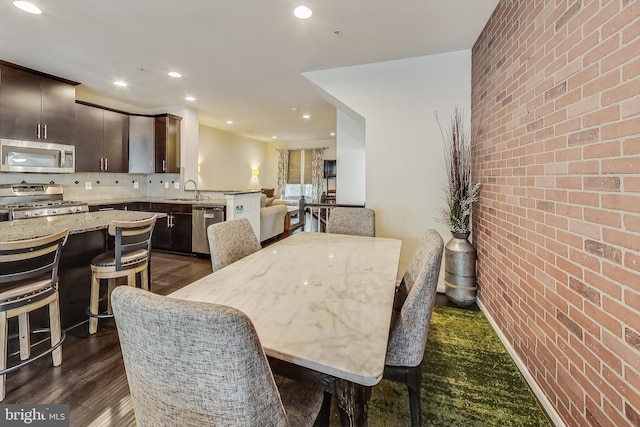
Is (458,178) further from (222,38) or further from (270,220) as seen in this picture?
(270,220)

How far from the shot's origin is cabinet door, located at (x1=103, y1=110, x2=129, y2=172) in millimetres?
4555

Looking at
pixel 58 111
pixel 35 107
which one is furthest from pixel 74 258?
pixel 58 111

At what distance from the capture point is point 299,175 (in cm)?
998

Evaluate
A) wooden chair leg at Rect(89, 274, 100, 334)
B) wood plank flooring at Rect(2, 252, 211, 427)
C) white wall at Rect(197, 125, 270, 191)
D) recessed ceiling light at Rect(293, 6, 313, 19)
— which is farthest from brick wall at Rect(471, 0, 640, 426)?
white wall at Rect(197, 125, 270, 191)

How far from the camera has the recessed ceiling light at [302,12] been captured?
7.32 ft

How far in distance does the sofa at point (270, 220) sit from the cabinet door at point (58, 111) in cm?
288

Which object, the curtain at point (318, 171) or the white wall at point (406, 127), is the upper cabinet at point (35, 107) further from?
the curtain at point (318, 171)

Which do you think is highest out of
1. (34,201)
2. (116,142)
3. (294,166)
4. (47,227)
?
(294,166)

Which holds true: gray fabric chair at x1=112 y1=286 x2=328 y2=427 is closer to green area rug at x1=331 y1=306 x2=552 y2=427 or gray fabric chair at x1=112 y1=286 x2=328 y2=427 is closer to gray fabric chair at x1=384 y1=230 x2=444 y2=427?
gray fabric chair at x1=384 y1=230 x2=444 y2=427

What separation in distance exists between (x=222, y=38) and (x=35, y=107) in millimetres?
2730

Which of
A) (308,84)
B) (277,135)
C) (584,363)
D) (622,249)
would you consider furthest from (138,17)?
(277,135)

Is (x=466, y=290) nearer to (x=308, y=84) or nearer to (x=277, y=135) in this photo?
(x=308, y=84)

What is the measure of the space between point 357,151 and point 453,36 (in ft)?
6.26

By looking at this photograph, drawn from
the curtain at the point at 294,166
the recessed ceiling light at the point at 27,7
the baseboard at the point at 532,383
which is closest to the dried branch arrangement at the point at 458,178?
the baseboard at the point at 532,383
